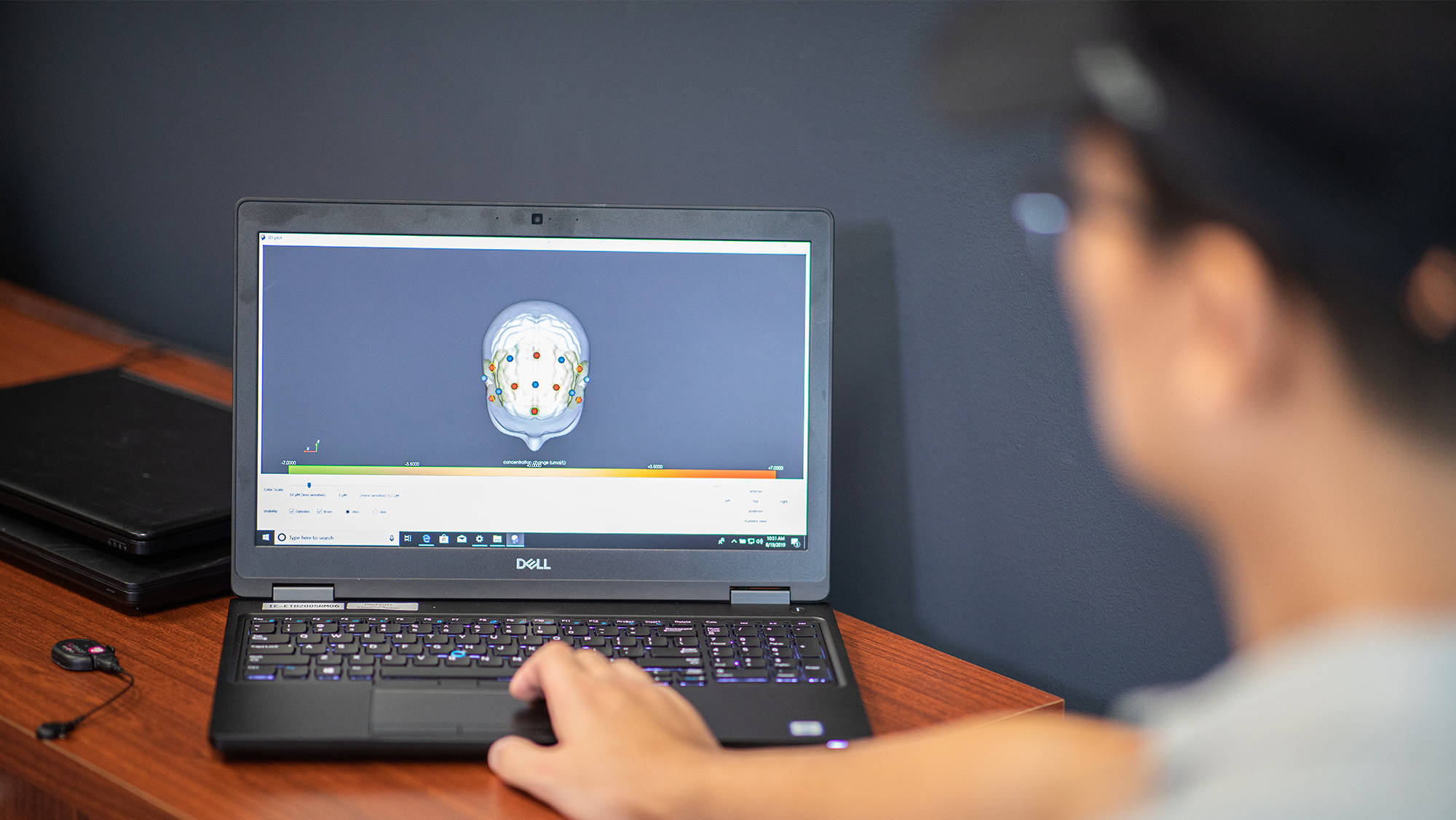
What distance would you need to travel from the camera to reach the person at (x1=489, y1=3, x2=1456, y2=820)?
369 millimetres

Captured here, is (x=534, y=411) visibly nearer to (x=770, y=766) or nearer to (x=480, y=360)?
(x=480, y=360)

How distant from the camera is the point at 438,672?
0.85m

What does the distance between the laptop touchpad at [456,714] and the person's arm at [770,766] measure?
0.07 feet

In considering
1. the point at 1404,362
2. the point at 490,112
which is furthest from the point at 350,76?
the point at 1404,362

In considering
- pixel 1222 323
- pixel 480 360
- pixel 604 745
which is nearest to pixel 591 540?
pixel 480 360

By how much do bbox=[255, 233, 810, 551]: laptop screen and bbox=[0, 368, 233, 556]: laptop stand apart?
0.10 m

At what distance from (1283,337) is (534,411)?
2.23 ft

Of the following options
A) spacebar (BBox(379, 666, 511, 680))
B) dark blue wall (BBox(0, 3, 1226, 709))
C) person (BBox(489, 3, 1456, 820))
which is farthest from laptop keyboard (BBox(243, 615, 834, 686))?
person (BBox(489, 3, 1456, 820))

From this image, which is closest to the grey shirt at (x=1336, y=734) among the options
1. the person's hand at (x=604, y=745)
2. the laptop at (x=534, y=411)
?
the person's hand at (x=604, y=745)

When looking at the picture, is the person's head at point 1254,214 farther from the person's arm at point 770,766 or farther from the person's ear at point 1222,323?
the person's arm at point 770,766

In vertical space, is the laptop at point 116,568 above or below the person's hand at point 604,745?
above

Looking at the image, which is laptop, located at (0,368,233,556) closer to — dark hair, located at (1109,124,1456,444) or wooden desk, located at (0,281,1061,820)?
wooden desk, located at (0,281,1061,820)

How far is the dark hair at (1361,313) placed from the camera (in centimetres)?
39

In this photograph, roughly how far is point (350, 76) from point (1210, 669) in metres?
1.12
